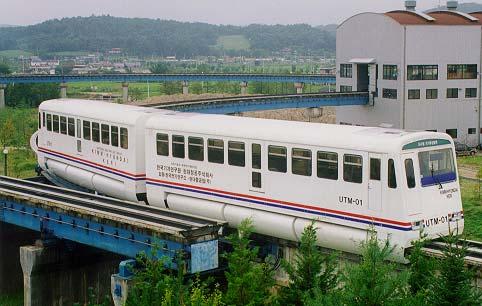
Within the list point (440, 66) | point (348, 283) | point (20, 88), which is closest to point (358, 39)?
point (440, 66)

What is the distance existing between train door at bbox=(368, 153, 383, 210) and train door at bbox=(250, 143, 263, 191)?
141 inches

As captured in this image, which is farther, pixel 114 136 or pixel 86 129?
pixel 86 129

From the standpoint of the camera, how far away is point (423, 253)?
55.2 feet

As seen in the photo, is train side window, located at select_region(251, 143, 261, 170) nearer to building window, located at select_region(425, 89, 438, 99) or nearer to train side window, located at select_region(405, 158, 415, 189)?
train side window, located at select_region(405, 158, 415, 189)

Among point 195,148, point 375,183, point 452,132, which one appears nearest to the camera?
point 375,183

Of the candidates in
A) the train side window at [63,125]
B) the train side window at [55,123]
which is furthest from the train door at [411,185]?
the train side window at [55,123]

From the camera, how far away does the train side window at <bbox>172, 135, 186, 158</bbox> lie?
23234 millimetres

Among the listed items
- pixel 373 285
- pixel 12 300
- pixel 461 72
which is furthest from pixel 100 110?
pixel 461 72

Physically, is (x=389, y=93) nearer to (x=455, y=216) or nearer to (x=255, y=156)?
(x=255, y=156)

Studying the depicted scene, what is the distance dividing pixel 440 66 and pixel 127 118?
1367 inches

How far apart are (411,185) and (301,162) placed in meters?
3.15

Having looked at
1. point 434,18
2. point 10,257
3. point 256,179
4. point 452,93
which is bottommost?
point 10,257

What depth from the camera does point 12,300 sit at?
28.8 meters

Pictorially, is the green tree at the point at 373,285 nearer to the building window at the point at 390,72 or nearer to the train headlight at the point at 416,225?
the train headlight at the point at 416,225
